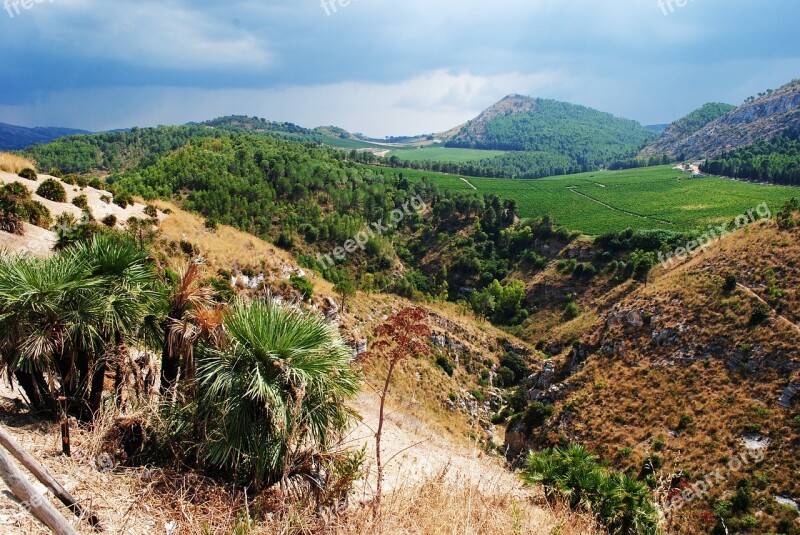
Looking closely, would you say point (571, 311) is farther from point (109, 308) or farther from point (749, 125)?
point (749, 125)

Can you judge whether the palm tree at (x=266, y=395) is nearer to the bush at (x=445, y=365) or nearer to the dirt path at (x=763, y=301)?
the bush at (x=445, y=365)

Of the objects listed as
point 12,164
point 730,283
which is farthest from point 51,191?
point 730,283

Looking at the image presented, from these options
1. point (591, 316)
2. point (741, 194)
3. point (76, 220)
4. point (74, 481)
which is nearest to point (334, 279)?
point (76, 220)

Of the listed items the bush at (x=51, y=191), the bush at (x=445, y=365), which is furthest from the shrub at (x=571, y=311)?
the bush at (x=51, y=191)

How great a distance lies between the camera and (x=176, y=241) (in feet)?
82.5

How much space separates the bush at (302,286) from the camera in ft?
92.2

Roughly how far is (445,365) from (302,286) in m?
16.2

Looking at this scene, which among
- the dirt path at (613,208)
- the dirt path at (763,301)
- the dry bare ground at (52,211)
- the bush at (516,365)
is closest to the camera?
the dry bare ground at (52,211)

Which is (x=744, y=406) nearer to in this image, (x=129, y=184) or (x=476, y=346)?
(x=476, y=346)

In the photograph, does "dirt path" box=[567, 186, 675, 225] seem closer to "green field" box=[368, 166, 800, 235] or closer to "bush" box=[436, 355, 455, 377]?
"green field" box=[368, 166, 800, 235]

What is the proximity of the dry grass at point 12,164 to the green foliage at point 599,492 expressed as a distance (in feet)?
93.6

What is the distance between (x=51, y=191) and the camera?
22.5 m

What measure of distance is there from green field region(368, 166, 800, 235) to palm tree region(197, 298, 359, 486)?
226 feet

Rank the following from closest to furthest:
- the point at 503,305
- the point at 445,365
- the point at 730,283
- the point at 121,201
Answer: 1. the point at 121,201
2. the point at 730,283
3. the point at 445,365
4. the point at 503,305
